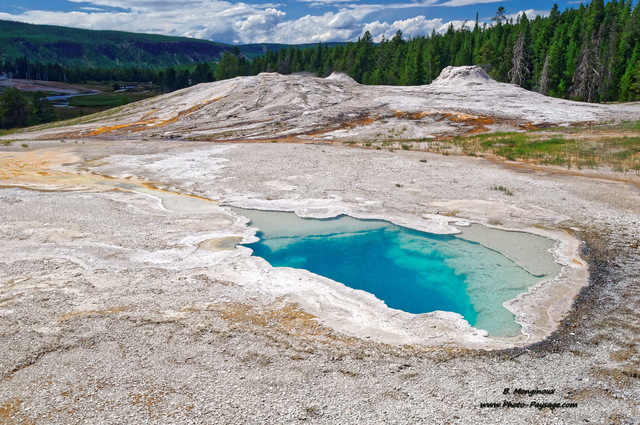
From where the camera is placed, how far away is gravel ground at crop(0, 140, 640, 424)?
622cm

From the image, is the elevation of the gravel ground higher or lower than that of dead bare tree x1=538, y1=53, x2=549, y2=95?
lower

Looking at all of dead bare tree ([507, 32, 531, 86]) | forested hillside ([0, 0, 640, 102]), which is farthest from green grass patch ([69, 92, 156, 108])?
dead bare tree ([507, 32, 531, 86])

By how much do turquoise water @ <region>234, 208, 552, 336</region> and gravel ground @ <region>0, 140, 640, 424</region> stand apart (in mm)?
1042

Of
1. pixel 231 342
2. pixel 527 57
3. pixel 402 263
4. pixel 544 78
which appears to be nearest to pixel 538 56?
pixel 527 57

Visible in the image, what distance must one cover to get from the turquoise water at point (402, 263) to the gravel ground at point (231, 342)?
41.0 inches

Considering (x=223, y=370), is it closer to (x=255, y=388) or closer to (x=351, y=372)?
(x=255, y=388)

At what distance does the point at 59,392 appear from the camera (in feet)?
21.2

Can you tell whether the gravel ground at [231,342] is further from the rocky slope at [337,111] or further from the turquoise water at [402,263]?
the rocky slope at [337,111]

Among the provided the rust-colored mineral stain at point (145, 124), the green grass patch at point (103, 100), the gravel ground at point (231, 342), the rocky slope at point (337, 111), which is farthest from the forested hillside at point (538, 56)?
the gravel ground at point (231, 342)

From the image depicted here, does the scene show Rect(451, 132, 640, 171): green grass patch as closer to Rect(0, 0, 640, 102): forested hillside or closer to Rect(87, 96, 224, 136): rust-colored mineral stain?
Rect(87, 96, 224, 136): rust-colored mineral stain

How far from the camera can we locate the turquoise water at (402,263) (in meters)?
9.91

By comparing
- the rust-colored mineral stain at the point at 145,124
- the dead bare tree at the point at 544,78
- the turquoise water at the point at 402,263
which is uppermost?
the dead bare tree at the point at 544,78

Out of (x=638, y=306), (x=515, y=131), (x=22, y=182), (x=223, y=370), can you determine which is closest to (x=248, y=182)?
(x=22, y=182)

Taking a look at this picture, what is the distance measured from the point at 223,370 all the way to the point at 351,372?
2.03 m
